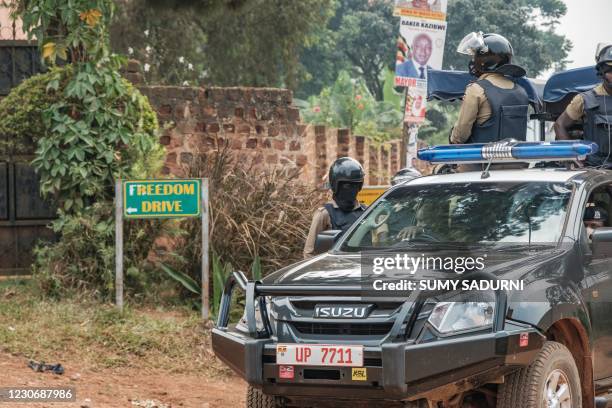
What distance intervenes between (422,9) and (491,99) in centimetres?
412

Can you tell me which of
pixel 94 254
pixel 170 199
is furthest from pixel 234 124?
pixel 170 199

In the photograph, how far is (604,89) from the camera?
897 centimetres

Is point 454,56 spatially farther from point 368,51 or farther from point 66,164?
point 66,164

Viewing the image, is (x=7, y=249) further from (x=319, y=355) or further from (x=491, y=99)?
(x=319, y=355)

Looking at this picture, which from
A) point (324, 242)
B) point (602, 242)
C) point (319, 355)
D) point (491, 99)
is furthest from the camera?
→ point (491, 99)

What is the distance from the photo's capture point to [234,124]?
14367 mm

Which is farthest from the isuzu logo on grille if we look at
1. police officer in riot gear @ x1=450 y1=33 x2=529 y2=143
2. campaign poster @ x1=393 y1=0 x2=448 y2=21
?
campaign poster @ x1=393 y1=0 x2=448 y2=21

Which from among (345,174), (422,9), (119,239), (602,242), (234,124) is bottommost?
(119,239)

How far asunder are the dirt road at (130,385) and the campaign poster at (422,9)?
15.8 ft

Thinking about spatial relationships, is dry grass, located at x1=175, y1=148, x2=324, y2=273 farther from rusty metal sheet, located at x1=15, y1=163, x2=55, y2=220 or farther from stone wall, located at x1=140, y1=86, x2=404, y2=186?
stone wall, located at x1=140, y1=86, x2=404, y2=186

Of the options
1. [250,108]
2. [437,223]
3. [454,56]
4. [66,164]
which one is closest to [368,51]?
[454,56]

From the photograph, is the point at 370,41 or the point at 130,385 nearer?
the point at 130,385

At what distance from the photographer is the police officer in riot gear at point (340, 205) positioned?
8523mm

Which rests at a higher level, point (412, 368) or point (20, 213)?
point (20, 213)
